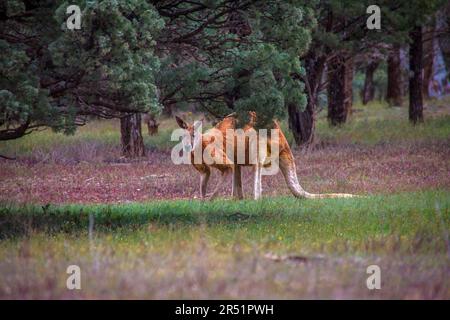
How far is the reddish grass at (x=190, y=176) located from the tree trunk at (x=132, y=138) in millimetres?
586

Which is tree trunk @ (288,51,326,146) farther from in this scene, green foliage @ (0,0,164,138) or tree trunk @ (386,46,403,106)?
tree trunk @ (386,46,403,106)

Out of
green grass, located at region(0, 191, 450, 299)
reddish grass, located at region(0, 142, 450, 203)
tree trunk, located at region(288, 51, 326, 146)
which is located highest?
tree trunk, located at region(288, 51, 326, 146)

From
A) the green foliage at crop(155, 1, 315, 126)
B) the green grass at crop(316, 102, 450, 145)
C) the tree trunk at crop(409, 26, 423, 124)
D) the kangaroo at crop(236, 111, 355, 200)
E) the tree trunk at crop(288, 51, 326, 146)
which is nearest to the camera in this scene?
the green foliage at crop(155, 1, 315, 126)

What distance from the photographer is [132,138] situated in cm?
2352

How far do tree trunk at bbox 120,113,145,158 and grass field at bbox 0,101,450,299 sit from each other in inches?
26.5

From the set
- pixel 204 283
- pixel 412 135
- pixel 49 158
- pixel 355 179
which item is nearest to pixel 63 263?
pixel 204 283

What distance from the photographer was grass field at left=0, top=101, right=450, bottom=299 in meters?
7.40

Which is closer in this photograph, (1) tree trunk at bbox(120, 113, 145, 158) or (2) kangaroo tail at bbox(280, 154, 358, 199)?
(2) kangaroo tail at bbox(280, 154, 358, 199)

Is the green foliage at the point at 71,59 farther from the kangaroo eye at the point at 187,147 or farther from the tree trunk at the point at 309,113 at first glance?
the tree trunk at the point at 309,113

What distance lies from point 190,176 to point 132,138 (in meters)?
4.54

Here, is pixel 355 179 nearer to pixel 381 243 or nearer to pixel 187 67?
pixel 187 67

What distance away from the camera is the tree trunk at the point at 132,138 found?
23406mm

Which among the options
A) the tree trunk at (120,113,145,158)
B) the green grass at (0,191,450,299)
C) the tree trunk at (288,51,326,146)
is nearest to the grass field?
the green grass at (0,191,450,299)

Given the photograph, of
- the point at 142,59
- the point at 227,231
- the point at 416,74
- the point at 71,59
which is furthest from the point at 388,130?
the point at 71,59
